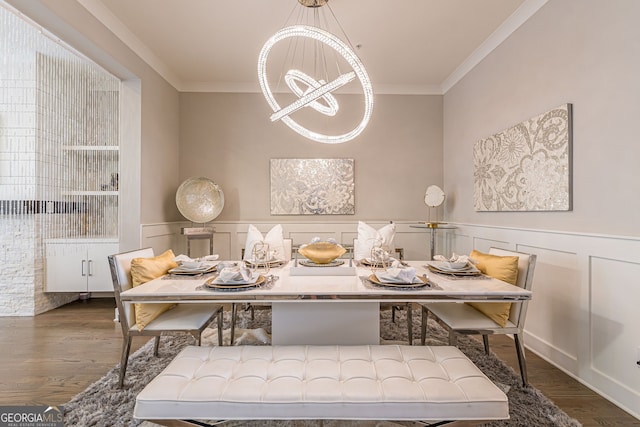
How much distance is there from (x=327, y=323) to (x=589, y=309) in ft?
5.70

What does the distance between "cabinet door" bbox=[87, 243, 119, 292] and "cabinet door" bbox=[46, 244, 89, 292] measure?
0.06 m

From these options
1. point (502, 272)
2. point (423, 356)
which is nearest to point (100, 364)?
point (423, 356)

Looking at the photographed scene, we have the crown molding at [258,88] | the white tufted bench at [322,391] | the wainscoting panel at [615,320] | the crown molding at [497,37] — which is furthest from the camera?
the crown molding at [258,88]

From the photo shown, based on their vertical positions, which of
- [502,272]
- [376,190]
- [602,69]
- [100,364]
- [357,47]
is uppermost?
[357,47]

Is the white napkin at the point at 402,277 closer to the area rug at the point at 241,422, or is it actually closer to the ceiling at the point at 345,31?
the area rug at the point at 241,422

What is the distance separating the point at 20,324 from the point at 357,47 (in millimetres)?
4473

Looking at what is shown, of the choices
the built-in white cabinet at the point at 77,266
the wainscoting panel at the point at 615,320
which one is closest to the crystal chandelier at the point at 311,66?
the wainscoting panel at the point at 615,320

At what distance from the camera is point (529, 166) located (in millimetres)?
2580

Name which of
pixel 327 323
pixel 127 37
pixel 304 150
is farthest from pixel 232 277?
pixel 304 150

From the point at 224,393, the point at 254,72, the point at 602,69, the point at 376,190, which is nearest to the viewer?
the point at 224,393

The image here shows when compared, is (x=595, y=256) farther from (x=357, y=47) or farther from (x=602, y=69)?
(x=357, y=47)

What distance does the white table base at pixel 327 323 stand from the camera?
187cm

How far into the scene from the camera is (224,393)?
123cm

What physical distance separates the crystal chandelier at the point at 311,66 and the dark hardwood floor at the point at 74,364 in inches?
85.3
